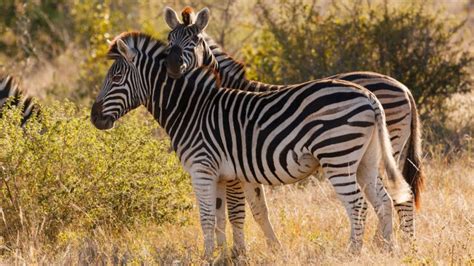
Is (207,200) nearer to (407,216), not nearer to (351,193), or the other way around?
(351,193)

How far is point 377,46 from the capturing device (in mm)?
11617

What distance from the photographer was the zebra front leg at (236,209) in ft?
24.6

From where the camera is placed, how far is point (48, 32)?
18.6 metres

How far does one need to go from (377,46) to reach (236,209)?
→ 192 inches

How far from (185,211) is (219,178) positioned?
57.0 inches

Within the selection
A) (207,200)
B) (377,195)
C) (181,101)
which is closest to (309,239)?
(377,195)

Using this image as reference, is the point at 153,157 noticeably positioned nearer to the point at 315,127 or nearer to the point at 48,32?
the point at 315,127

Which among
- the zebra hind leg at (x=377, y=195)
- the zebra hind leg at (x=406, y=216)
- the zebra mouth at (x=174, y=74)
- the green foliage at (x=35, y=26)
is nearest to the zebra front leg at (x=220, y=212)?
the zebra mouth at (x=174, y=74)

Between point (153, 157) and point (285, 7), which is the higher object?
point (285, 7)

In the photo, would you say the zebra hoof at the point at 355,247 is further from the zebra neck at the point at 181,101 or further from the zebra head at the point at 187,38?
the zebra head at the point at 187,38

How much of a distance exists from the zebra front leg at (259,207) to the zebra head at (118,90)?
1271 millimetres

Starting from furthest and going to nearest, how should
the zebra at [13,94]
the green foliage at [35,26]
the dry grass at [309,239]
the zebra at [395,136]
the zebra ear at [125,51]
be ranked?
the green foliage at [35,26], the zebra at [13,94], the zebra at [395,136], the zebra ear at [125,51], the dry grass at [309,239]

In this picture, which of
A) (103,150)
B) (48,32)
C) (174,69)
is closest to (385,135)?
(174,69)

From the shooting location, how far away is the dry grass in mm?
6469
